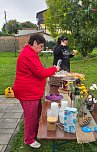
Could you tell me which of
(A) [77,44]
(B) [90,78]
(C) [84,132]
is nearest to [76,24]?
(A) [77,44]

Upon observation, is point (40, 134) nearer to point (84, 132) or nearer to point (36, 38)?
point (84, 132)

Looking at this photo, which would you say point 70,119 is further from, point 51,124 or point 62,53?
point 62,53

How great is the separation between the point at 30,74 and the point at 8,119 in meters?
1.90

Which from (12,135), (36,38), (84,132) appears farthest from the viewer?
(12,135)

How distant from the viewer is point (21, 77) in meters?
3.14

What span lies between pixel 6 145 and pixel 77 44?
1139 cm

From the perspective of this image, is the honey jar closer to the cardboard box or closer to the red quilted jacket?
the cardboard box

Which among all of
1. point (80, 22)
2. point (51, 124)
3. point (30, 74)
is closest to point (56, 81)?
point (30, 74)

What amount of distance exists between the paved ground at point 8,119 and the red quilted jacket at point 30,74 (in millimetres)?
904

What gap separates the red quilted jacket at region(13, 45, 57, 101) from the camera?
3018mm

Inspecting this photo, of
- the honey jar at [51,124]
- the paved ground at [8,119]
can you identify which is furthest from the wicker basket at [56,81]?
the honey jar at [51,124]

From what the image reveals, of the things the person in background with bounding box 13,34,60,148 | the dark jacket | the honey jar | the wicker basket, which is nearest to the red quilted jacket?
the person in background with bounding box 13,34,60,148

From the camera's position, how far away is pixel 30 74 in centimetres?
310

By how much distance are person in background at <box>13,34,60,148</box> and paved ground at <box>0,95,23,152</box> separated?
2.02ft
